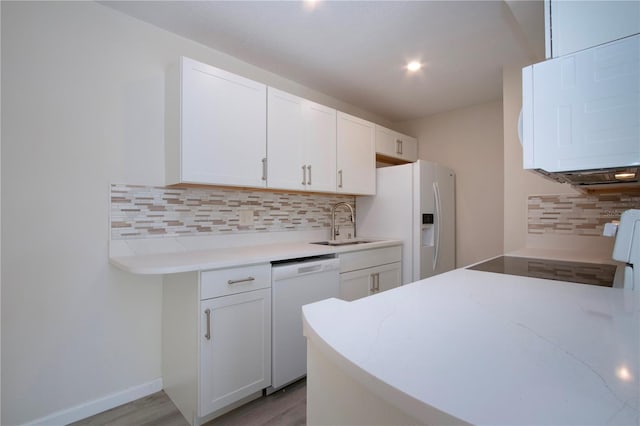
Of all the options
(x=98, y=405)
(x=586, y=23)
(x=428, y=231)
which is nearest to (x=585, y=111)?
(x=586, y=23)

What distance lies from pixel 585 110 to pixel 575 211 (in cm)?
176

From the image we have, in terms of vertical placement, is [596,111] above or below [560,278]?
above

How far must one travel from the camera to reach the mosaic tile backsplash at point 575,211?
1.98 metres

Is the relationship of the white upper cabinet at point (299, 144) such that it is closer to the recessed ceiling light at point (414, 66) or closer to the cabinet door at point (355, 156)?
the cabinet door at point (355, 156)

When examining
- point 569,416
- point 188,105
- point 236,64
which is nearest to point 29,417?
Answer: point 188,105

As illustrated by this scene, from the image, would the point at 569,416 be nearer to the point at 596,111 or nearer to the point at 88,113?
the point at 596,111

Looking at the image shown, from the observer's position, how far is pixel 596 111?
2.55 ft

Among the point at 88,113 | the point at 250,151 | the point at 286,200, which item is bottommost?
the point at 286,200

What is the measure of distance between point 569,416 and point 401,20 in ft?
6.92

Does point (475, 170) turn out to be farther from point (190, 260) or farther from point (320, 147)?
point (190, 260)

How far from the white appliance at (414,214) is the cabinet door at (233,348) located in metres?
1.59

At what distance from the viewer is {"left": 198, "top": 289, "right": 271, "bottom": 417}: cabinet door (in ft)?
5.10

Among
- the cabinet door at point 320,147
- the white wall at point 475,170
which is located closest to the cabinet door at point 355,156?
the cabinet door at point 320,147

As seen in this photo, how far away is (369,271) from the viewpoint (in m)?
2.55
